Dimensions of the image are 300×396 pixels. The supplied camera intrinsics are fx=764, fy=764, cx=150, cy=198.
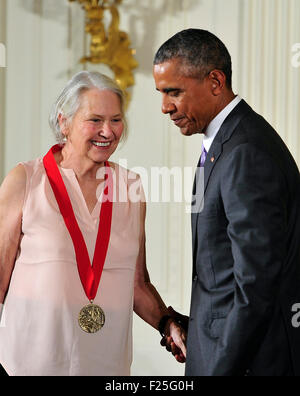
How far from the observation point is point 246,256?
242cm

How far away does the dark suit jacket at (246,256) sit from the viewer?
2412 mm

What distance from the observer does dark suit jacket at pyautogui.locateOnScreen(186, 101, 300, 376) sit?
241 centimetres

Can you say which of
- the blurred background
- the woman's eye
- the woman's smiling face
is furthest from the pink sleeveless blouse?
the blurred background

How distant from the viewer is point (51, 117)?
3135 mm

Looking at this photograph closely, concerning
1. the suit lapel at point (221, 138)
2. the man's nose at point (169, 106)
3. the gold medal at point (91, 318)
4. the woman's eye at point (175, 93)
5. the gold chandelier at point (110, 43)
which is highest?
the gold chandelier at point (110, 43)

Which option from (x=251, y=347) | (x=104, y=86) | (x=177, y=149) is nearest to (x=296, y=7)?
(x=177, y=149)

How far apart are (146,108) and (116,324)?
198 centimetres

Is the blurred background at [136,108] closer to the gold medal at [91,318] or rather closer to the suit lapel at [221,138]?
the gold medal at [91,318]

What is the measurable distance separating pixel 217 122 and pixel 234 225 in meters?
0.44

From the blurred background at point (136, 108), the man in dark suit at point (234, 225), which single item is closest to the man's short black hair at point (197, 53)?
the man in dark suit at point (234, 225)

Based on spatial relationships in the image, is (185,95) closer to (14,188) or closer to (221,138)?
(221,138)

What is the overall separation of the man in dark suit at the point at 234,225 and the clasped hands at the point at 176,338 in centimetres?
32

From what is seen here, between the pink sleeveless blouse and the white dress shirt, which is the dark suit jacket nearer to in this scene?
the white dress shirt

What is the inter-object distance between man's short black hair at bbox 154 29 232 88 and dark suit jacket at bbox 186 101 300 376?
0.57 ft
